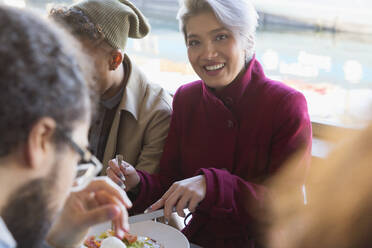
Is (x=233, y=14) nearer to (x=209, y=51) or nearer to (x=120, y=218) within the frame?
(x=209, y=51)

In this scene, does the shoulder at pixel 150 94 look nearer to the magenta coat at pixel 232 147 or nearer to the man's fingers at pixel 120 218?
the magenta coat at pixel 232 147

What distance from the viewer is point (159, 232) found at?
1.42 meters

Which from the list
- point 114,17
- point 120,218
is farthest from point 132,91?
point 120,218

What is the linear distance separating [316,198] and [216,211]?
91 cm

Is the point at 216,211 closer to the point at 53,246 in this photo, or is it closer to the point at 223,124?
the point at 223,124

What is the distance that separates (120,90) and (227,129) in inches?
23.0

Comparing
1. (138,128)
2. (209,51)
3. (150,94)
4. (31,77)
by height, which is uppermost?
(31,77)

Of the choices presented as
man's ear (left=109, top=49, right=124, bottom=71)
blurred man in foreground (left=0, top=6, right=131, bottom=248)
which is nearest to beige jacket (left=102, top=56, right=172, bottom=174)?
man's ear (left=109, top=49, right=124, bottom=71)

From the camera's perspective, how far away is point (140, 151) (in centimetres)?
200

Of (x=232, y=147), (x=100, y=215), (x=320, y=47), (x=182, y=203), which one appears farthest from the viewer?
(x=320, y=47)

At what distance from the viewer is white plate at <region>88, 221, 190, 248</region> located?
1347 millimetres

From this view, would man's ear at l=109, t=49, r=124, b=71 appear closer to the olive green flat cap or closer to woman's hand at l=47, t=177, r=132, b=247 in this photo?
the olive green flat cap

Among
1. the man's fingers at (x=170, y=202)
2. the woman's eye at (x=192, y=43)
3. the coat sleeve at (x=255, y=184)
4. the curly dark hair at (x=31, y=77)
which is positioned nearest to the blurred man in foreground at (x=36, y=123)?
the curly dark hair at (x=31, y=77)

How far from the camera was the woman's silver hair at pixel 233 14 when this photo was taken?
1720 mm
